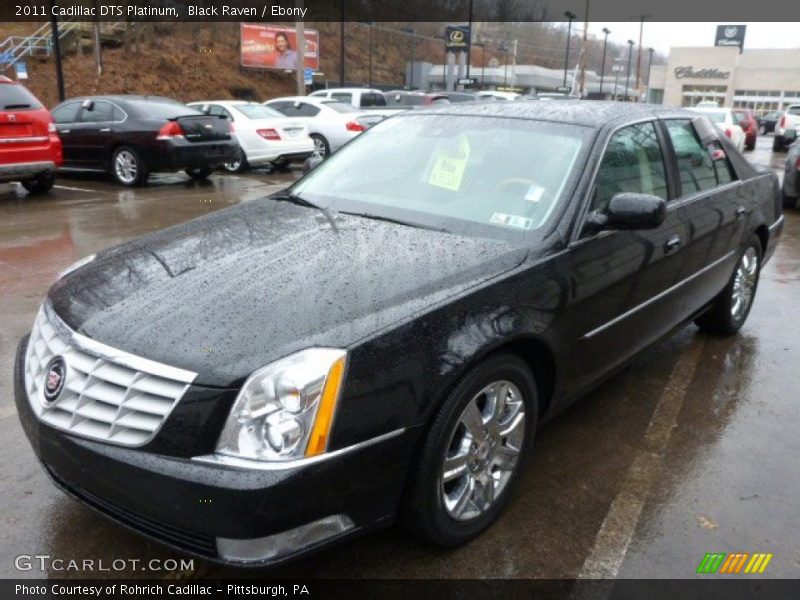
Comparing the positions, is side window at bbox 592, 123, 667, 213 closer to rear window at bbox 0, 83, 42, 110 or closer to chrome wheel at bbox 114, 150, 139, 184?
rear window at bbox 0, 83, 42, 110

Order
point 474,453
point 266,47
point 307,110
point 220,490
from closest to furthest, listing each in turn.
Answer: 1. point 220,490
2. point 474,453
3. point 307,110
4. point 266,47

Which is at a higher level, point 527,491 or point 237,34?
point 237,34

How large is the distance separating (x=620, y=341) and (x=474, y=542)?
51.7 inches

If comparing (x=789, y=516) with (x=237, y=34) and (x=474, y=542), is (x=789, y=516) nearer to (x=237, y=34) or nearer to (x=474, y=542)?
(x=474, y=542)

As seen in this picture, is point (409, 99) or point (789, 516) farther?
point (409, 99)

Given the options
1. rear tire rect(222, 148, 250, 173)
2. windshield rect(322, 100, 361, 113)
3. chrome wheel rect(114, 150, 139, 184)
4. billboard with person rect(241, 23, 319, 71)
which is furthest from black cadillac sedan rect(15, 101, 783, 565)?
billboard with person rect(241, 23, 319, 71)

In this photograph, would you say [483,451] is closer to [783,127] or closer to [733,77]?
[783,127]

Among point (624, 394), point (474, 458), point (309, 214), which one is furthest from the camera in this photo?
point (624, 394)

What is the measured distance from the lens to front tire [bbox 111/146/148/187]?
453 inches

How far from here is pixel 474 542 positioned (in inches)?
108

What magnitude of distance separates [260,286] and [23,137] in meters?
8.59

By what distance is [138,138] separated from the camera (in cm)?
1138

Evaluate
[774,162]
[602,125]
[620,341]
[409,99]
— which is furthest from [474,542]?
[774,162]

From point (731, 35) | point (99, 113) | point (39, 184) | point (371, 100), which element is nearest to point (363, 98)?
point (371, 100)
